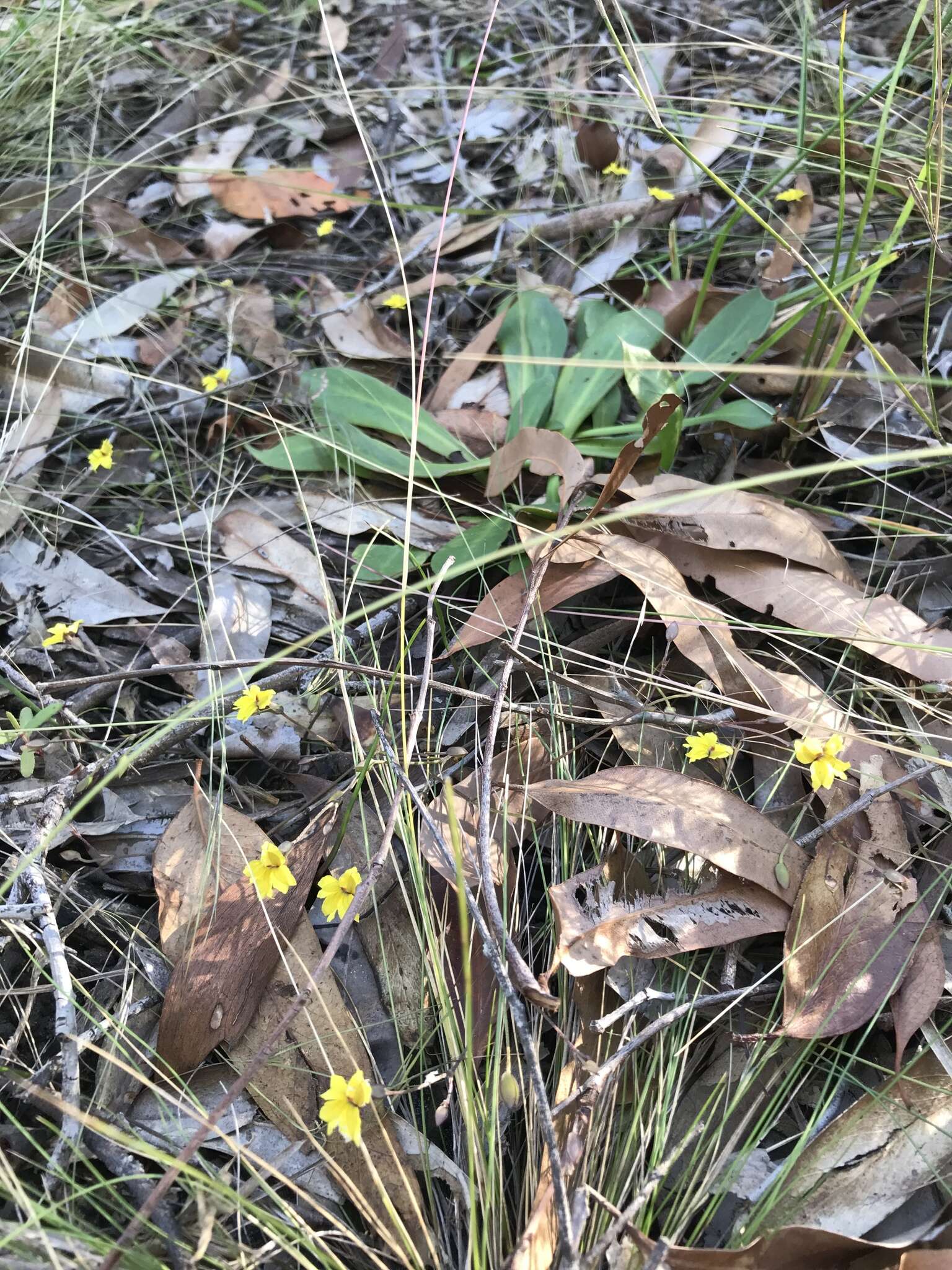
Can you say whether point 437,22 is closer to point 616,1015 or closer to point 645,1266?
point 616,1015

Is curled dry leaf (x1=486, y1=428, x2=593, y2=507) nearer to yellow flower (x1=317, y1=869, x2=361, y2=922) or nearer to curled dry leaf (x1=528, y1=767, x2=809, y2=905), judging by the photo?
curled dry leaf (x1=528, y1=767, x2=809, y2=905)

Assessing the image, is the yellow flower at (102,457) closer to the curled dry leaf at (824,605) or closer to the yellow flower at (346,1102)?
the curled dry leaf at (824,605)

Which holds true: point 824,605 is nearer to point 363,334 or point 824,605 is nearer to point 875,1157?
point 875,1157

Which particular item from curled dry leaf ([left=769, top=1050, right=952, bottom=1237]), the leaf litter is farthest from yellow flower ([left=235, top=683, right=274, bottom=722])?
curled dry leaf ([left=769, top=1050, right=952, bottom=1237])

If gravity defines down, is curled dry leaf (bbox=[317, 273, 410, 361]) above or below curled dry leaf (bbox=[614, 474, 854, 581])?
above

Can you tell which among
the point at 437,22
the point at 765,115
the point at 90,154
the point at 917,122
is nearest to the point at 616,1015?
the point at 917,122

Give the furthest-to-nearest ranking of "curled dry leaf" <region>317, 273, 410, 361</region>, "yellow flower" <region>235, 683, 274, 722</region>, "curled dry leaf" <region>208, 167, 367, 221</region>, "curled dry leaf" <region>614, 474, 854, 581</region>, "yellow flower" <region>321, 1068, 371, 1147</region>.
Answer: "curled dry leaf" <region>208, 167, 367, 221</region>, "curled dry leaf" <region>317, 273, 410, 361</region>, "curled dry leaf" <region>614, 474, 854, 581</region>, "yellow flower" <region>235, 683, 274, 722</region>, "yellow flower" <region>321, 1068, 371, 1147</region>
